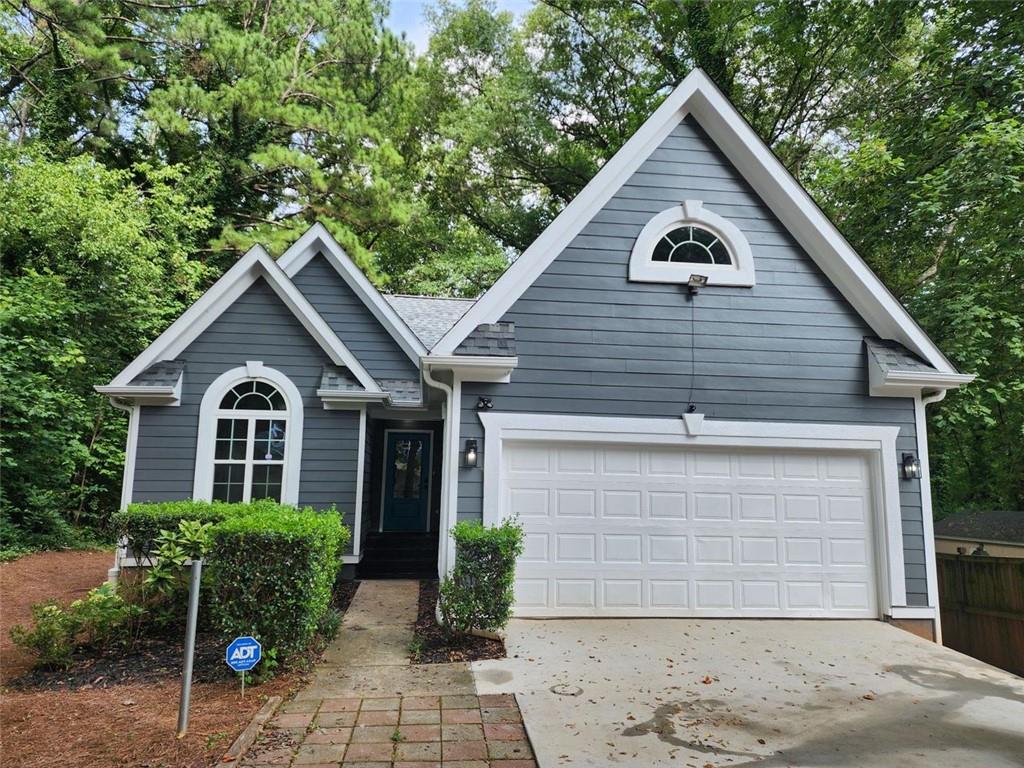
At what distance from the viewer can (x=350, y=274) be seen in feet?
34.4

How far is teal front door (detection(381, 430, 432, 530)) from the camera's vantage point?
10.8 meters

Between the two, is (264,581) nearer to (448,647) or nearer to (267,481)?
(448,647)

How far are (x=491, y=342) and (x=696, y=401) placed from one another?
2.59m

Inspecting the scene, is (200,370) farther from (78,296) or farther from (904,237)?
(904,237)

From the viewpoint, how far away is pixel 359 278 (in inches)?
413

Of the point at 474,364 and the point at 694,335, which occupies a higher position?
the point at 694,335

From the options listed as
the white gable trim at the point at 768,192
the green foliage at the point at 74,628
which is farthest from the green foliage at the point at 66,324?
the white gable trim at the point at 768,192

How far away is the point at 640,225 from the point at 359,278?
18.0ft

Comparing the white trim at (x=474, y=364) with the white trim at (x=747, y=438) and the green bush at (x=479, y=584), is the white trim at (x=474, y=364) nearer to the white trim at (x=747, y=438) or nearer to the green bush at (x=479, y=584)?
the white trim at (x=747, y=438)

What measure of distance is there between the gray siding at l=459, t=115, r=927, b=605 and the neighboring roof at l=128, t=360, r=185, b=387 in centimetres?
459

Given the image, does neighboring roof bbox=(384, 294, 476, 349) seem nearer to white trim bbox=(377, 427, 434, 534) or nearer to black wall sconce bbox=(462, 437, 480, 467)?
white trim bbox=(377, 427, 434, 534)

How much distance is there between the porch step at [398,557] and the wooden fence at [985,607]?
7.60m

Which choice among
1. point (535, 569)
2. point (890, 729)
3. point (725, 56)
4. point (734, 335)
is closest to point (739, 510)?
point (734, 335)

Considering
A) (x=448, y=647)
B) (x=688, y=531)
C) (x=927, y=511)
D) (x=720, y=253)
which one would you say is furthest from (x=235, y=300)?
(x=927, y=511)
